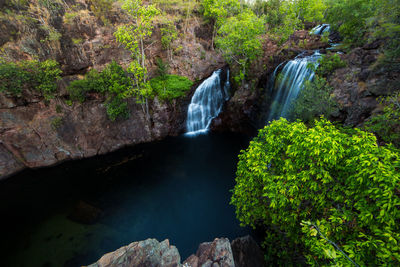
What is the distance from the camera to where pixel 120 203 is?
14.5m

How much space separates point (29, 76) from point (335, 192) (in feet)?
80.2

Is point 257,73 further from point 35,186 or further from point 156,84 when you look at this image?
point 35,186

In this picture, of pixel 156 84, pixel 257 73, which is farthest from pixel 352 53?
pixel 156 84

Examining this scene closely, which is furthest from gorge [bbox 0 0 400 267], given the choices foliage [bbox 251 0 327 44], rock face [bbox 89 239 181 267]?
foliage [bbox 251 0 327 44]

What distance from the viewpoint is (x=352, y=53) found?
16109mm

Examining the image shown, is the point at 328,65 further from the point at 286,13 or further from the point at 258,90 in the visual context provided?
the point at 286,13

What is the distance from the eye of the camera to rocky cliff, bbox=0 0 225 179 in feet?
53.8

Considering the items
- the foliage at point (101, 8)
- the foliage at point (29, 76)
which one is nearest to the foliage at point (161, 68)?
the foliage at point (101, 8)

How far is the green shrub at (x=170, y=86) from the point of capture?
2153 centimetres

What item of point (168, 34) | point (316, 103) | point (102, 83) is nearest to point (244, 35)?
point (168, 34)

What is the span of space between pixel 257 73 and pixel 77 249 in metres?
24.9

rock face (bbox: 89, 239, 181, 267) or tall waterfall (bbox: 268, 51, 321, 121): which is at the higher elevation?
tall waterfall (bbox: 268, 51, 321, 121)

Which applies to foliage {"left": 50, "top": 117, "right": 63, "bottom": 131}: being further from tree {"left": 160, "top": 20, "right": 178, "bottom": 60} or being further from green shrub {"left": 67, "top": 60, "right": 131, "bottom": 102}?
tree {"left": 160, "top": 20, "right": 178, "bottom": 60}

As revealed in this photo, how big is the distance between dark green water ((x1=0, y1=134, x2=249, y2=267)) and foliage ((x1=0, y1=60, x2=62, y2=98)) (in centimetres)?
843
